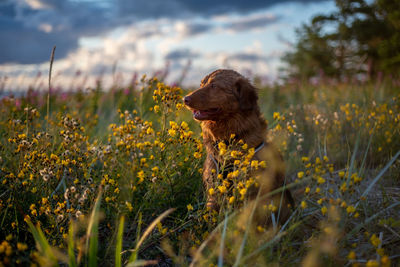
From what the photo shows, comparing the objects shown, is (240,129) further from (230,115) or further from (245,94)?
(245,94)

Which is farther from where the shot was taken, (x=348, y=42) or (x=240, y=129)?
(x=348, y=42)

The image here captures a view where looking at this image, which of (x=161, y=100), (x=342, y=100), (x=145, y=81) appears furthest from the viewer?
(x=342, y=100)

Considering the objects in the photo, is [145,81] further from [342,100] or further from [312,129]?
[342,100]

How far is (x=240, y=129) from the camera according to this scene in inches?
122

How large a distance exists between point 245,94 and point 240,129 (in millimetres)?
391

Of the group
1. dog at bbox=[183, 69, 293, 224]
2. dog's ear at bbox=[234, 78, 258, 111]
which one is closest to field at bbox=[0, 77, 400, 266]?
dog at bbox=[183, 69, 293, 224]

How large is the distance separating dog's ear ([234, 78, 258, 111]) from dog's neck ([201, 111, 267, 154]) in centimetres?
11

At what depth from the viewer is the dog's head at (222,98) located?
2.97m

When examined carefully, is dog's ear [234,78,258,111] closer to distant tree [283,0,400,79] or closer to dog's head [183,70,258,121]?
dog's head [183,70,258,121]

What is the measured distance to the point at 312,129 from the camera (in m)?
6.14

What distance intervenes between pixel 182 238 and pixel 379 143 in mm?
3718

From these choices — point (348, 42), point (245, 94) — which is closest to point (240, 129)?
point (245, 94)

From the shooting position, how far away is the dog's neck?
3.08m

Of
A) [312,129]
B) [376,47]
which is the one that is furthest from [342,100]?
[376,47]
